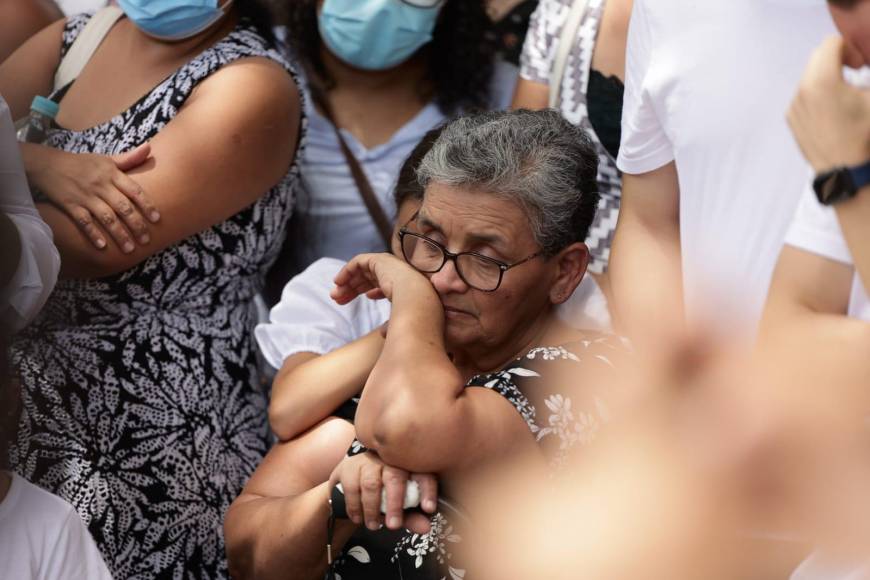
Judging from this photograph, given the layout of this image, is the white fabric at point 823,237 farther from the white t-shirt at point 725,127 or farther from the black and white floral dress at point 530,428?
the black and white floral dress at point 530,428

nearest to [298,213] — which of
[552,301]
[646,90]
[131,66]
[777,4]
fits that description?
[131,66]

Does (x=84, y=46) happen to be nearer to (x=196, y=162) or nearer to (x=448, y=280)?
(x=196, y=162)

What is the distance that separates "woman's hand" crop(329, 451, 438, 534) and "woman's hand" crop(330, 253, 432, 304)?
30 cm

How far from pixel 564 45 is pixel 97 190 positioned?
3.27ft

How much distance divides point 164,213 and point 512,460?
0.91 metres

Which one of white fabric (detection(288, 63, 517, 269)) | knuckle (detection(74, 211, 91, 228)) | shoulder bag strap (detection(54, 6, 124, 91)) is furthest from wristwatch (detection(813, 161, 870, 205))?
shoulder bag strap (detection(54, 6, 124, 91))

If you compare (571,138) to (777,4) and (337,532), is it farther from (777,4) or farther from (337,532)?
(337,532)

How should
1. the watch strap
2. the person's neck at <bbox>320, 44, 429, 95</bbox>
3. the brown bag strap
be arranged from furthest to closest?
the person's neck at <bbox>320, 44, 429, 95</bbox>, the brown bag strap, the watch strap

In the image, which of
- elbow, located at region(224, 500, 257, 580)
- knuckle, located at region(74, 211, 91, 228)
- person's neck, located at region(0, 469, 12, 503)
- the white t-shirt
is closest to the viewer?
the white t-shirt

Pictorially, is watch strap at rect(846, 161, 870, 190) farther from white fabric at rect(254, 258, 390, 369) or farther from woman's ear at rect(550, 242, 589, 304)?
white fabric at rect(254, 258, 390, 369)

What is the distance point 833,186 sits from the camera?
4.31 ft

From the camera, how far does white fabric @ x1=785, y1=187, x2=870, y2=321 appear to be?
138 cm

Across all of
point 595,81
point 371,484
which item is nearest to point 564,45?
point 595,81

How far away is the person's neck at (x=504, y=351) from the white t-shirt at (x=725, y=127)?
324 millimetres
